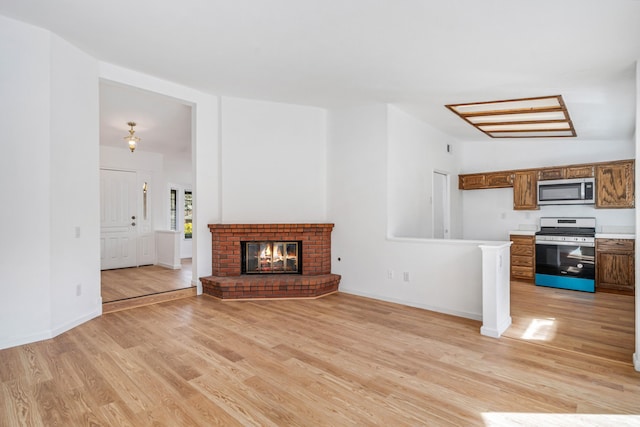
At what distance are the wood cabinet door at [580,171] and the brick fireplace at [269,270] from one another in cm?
396

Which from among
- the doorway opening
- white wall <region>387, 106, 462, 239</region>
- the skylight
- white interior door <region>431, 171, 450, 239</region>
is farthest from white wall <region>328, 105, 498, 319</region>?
the doorway opening

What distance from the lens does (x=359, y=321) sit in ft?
12.2

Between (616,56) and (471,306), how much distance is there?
2.70 metres

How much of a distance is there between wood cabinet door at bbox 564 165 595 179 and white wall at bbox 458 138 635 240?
40 cm

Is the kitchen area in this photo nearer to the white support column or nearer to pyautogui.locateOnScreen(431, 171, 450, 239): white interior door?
pyautogui.locateOnScreen(431, 171, 450, 239): white interior door

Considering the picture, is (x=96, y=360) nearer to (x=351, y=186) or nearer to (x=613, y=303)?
(x=351, y=186)

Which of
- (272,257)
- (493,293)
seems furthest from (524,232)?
(272,257)

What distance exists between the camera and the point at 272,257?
5.13 meters

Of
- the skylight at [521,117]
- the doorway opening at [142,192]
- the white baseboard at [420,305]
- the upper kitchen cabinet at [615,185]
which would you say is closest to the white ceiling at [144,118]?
the doorway opening at [142,192]

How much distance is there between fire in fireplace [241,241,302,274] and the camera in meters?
5.05

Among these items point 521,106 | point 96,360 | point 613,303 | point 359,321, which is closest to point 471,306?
point 359,321

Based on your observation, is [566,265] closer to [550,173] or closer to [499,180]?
[550,173]

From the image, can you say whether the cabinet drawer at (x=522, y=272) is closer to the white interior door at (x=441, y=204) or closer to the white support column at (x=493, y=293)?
the white interior door at (x=441, y=204)

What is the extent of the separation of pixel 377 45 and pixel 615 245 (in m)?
4.63
